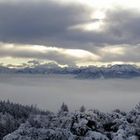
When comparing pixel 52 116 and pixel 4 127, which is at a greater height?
pixel 52 116

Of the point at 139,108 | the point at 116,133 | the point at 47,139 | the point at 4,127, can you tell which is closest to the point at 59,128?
the point at 47,139

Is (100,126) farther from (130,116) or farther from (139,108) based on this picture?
(139,108)

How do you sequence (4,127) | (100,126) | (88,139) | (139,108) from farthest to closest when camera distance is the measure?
(4,127) < (139,108) < (100,126) < (88,139)

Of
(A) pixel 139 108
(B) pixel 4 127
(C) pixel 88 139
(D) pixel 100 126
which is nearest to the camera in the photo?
(C) pixel 88 139

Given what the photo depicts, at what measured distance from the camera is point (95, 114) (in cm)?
5503

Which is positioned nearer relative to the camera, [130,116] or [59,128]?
[59,128]

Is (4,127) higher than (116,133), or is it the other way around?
(116,133)

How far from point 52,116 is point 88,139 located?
7727 millimetres

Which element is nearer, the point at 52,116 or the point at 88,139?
the point at 88,139

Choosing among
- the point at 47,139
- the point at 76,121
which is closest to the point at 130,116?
the point at 76,121

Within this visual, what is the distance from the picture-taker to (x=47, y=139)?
2010 inches

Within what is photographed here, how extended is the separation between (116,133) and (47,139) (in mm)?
6811

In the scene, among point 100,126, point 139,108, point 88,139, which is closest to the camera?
point 88,139

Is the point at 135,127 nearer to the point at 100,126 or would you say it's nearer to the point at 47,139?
the point at 100,126
